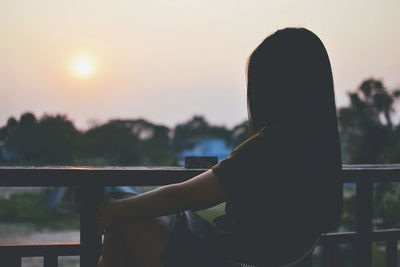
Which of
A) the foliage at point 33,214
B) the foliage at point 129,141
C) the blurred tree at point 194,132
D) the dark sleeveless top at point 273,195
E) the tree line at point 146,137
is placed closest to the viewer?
the dark sleeveless top at point 273,195

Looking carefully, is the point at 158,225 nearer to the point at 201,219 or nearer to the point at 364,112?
→ the point at 201,219

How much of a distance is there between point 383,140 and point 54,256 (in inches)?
778

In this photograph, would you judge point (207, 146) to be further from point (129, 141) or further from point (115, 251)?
point (115, 251)

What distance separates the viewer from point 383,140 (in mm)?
18406

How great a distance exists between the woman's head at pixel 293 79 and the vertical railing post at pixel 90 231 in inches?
27.4

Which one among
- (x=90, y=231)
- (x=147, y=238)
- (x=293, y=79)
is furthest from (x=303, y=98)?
(x=90, y=231)

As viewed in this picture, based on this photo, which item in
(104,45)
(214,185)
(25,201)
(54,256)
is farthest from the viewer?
(25,201)

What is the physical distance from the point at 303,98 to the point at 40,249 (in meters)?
1.07

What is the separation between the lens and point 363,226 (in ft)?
5.22

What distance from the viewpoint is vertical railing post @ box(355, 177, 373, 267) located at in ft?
5.11

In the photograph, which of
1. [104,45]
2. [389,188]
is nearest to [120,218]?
[389,188]

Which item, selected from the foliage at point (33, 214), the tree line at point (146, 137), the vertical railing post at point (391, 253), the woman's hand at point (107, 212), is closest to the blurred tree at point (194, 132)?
the tree line at point (146, 137)

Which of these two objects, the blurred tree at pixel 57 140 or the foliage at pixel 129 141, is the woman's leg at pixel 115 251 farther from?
the foliage at pixel 129 141

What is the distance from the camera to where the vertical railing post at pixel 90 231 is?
128 centimetres
